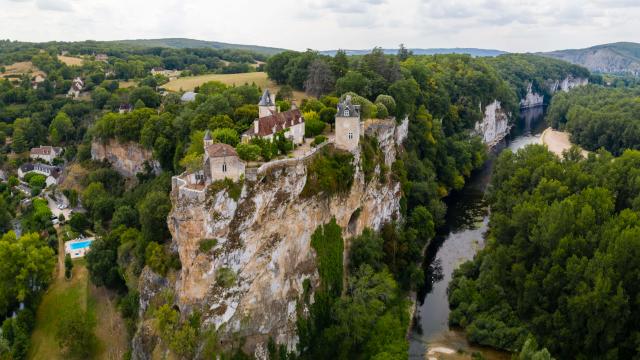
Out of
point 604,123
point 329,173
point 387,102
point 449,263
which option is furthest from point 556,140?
point 329,173

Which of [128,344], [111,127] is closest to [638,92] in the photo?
[111,127]

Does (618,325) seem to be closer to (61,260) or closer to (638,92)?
(61,260)

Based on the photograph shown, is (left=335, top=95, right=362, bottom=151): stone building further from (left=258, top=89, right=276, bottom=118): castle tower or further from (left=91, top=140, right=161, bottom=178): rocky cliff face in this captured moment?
(left=91, top=140, right=161, bottom=178): rocky cliff face

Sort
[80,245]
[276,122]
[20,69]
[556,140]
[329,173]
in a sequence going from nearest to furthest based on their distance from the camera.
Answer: [329,173] < [276,122] < [80,245] < [556,140] < [20,69]

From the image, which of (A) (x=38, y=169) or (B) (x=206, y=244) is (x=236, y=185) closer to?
(B) (x=206, y=244)

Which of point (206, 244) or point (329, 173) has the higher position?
point (329, 173)

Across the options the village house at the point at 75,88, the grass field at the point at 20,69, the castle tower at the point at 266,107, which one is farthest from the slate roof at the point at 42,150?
the castle tower at the point at 266,107

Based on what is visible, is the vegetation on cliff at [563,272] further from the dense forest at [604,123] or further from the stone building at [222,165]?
the dense forest at [604,123]
